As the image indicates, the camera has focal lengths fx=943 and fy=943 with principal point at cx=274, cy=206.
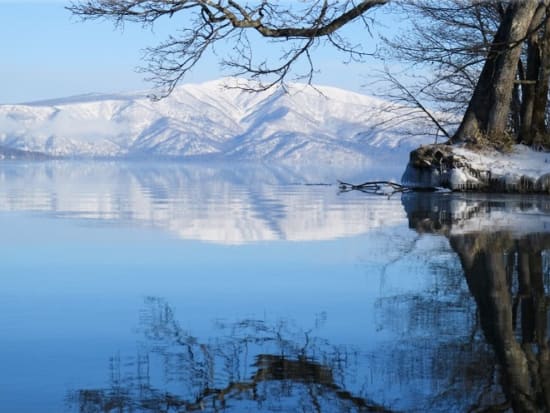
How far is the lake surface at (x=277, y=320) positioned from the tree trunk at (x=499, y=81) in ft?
29.4

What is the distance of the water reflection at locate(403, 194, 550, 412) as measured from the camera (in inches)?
187

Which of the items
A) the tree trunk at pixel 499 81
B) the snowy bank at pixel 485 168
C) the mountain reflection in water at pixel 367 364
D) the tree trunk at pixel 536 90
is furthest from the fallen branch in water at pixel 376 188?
the mountain reflection in water at pixel 367 364

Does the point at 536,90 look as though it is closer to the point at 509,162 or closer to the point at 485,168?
the point at 509,162

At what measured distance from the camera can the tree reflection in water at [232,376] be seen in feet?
14.4

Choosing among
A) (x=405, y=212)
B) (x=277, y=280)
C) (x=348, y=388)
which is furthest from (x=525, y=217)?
(x=348, y=388)

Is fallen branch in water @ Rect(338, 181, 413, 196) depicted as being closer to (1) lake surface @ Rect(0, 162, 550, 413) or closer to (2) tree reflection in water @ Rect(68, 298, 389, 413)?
(1) lake surface @ Rect(0, 162, 550, 413)

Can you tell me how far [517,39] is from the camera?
69.6 ft

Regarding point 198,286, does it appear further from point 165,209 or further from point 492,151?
point 492,151

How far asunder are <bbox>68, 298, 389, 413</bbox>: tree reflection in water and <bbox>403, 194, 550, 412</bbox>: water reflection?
31.5 inches

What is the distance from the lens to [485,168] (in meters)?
21.1

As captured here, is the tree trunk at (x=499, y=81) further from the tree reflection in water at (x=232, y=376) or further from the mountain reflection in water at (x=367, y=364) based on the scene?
the tree reflection in water at (x=232, y=376)

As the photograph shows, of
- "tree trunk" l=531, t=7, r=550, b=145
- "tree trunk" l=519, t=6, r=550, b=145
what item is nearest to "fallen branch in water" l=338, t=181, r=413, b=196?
"tree trunk" l=519, t=6, r=550, b=145

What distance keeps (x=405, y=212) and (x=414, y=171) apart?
20.0ft

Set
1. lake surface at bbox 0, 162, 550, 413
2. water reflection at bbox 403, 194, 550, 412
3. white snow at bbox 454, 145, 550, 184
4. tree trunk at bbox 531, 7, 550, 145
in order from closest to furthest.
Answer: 1. lake surface at bbox 0, 162, 550, 413
2. water reflection at bbox 403, 194, 550, 412
3. white snow at bbox 454, 145, 550, 184
4. tree trunk at bbox 531, 7, 550, 145
